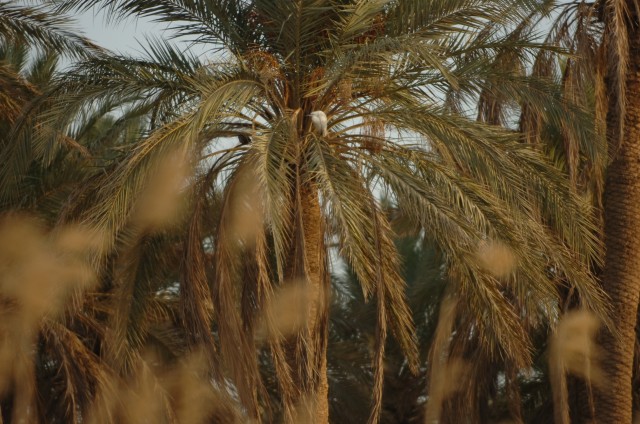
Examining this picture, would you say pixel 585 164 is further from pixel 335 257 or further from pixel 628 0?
pixel 335 257

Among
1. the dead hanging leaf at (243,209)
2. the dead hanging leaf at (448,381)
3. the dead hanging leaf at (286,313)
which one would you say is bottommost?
the dead hanging leaf at (448,381)

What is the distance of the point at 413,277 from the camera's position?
2206cm

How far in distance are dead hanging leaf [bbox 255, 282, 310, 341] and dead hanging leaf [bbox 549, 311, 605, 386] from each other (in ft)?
12.0

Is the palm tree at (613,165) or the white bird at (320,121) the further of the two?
the palm tree at (613,165)

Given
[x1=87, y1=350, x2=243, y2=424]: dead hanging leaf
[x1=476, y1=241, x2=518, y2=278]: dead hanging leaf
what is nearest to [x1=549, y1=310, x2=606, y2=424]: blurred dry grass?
[x1=476, y1=241, x2=518, y2=278]: dead hanging leaf

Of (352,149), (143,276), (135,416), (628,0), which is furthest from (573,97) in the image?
(135,416)

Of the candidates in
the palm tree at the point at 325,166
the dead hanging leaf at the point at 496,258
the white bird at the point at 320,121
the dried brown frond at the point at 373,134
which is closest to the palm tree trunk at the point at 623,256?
the palm tree at the point at 325,166

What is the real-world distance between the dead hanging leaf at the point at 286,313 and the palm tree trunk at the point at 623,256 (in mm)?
4284

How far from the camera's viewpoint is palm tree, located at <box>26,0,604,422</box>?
1020cm

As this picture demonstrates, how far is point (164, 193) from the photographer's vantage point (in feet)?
36.1

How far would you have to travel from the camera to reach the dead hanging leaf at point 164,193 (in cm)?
1045

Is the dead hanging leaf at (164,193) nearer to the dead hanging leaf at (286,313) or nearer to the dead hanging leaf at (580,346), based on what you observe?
Answer: the dead hanging leaf at (286,313)

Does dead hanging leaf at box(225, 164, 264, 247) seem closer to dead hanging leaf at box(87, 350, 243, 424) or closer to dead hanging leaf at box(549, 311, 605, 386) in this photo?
dead hanging leaf at box(87, 350, 243, 424)

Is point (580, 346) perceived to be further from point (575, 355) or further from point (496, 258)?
point (496, 258)
